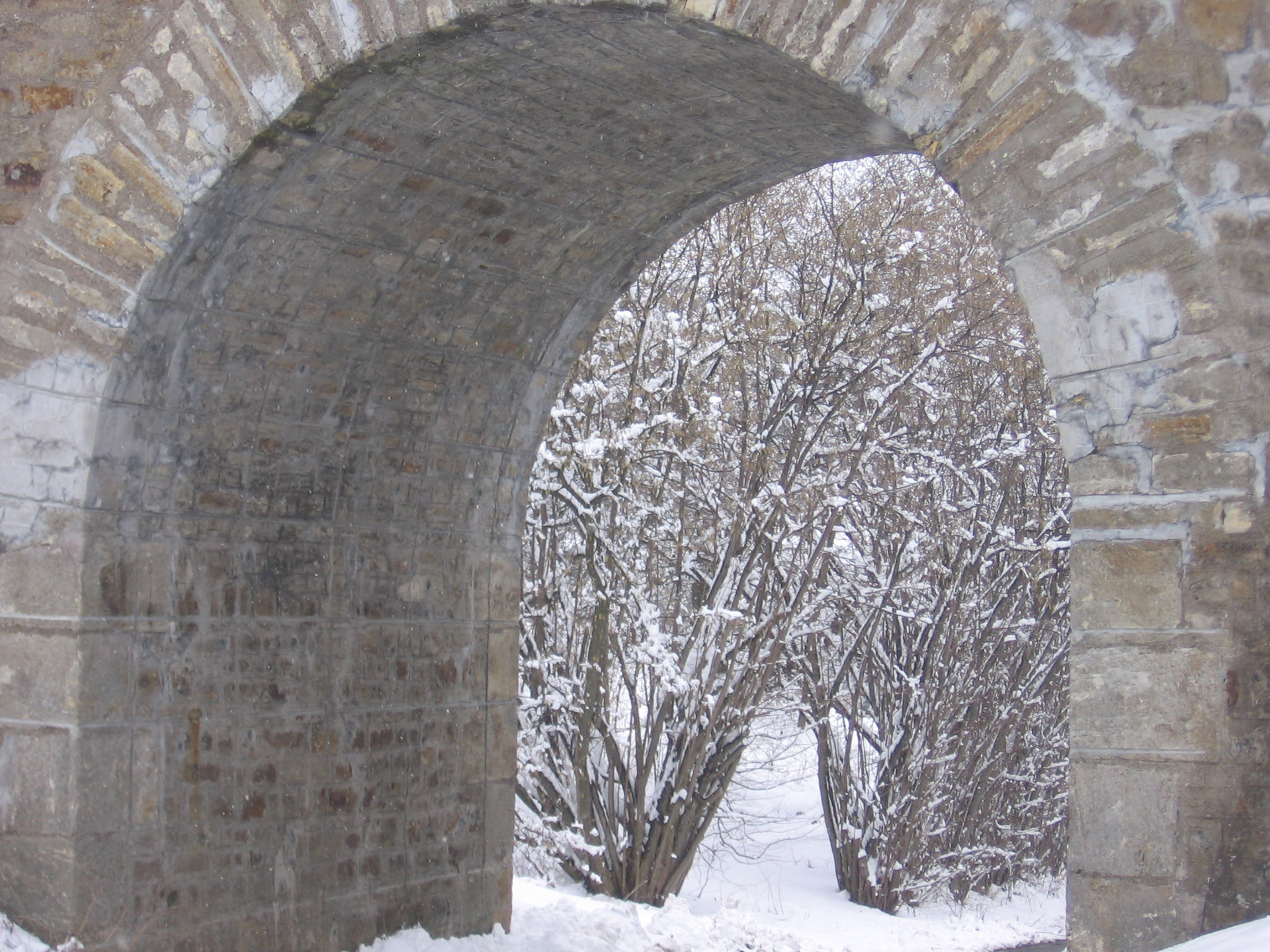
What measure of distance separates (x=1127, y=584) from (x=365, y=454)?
317 cm

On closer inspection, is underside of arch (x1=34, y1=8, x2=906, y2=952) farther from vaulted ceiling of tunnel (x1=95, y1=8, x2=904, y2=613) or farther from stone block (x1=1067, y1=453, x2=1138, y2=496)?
stone block (x1=1067, y1=453, x2=1138, y2=496)

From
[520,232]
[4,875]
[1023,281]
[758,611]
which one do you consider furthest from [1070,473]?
Result: [758,611]

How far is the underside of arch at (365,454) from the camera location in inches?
153

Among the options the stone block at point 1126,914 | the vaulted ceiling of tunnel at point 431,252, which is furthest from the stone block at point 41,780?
the stone block at point 1126,914

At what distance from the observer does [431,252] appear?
15.0 feet

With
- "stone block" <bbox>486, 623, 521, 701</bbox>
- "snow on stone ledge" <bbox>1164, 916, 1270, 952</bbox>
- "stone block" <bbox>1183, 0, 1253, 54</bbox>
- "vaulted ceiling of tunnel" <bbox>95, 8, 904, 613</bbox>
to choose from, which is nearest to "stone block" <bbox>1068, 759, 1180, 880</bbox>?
"snow on stone ledge" <bbox>1164, 916, 1270, 952</bbox>

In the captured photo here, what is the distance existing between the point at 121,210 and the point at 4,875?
6.74ft

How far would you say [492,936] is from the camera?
17.9 ft

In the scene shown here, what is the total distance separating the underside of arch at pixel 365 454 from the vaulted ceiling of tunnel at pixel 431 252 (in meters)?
0.01

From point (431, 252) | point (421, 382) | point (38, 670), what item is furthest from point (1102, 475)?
point (38, 670)

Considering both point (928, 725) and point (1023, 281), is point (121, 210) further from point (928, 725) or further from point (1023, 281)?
point (928, 725)

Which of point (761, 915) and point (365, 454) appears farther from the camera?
point (761, 915)

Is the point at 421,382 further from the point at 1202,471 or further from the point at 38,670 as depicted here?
the point at 1202,471

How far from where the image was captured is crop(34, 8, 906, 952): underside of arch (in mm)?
3889
